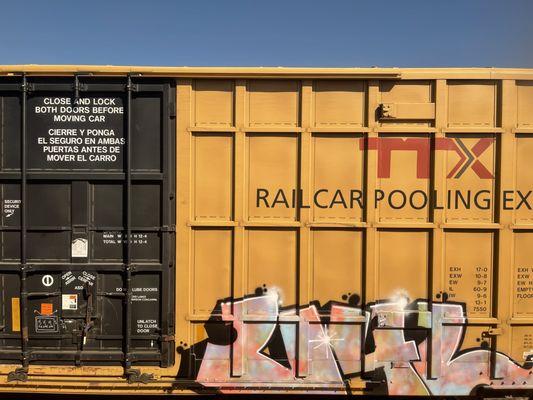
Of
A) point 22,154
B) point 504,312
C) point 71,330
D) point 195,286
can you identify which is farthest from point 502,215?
point 22,154

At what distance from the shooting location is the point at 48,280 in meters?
3.99

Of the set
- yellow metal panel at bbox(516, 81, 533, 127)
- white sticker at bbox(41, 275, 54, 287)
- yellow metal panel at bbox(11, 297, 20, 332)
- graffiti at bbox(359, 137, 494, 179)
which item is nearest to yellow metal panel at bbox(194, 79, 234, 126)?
graffiti at bbox(359, 137, 494, 179)

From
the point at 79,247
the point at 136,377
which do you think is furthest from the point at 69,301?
the point at 136,377

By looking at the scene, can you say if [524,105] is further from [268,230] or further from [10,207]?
[10,207]

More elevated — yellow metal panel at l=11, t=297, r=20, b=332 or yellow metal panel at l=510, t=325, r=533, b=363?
yellow metal panel at l=11, t=297, r=20, b=332

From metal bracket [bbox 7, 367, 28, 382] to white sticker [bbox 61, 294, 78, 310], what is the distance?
0.77 m

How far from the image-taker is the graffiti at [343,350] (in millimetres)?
3953

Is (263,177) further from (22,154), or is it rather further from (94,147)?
(22,154)

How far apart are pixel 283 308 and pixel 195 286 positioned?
3.11ft

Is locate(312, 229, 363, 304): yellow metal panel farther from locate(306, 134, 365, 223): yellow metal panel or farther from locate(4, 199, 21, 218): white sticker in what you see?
locate(4, 199, 21, 218): white sticker

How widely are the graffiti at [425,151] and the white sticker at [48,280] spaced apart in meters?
3.51

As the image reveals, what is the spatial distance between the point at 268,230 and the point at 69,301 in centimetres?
220

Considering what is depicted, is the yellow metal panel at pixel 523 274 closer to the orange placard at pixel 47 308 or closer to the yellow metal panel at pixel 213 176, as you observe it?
the yellow metal panel at pixel 213 176

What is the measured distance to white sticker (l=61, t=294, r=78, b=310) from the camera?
398 centimetres
